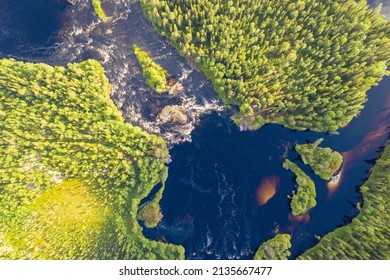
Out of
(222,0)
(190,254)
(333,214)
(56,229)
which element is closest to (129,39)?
(222,0)

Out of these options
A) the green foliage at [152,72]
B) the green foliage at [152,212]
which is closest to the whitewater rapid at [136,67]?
the green foliage at [152,72]

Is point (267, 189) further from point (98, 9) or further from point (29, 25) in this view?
point (29, 25)

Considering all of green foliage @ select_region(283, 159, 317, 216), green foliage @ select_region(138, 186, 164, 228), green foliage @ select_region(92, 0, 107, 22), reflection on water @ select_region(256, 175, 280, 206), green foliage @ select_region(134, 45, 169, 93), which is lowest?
green foliage @ select_region(283, 159, 317, 216)

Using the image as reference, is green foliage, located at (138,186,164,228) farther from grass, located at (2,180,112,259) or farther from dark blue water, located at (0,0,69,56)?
dark blue water, located at (0,0,69,56)

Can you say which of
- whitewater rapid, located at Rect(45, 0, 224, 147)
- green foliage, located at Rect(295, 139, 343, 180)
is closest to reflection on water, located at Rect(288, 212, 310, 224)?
green foliage, located at Rect(295, 139, 343, 180)

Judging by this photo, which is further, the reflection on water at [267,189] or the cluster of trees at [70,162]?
the reflection on water at [267,189]

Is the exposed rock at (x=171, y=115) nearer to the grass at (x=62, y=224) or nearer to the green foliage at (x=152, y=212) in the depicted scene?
the green foliage at (x=152, y=212)

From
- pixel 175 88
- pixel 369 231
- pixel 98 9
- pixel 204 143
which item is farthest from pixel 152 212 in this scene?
pixel 98 9
